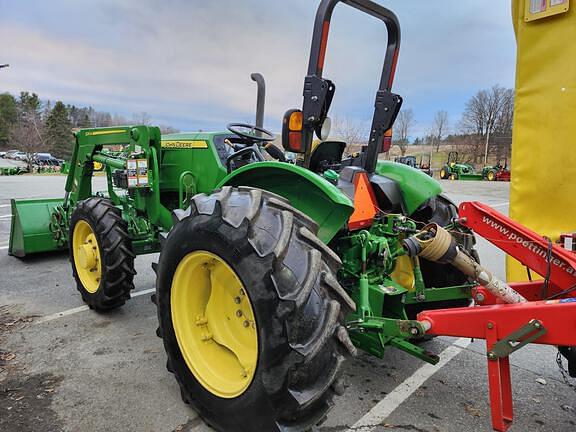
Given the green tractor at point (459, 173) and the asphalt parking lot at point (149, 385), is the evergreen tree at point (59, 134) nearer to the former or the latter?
the green tractor at point (459, 173)

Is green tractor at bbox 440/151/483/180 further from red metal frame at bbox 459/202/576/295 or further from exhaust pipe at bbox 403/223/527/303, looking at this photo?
exhaust pipe at bbox 403/223/527/303

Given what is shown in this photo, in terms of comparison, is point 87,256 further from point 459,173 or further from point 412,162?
point 459,173

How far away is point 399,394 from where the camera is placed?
2.65 meters

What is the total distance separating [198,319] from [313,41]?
1.76m

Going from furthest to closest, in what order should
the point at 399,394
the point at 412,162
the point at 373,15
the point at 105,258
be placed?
the point at 412,162, the point at 105,258, the point at 373,15, the point at 399,394

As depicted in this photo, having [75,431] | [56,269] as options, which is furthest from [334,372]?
[56,269]

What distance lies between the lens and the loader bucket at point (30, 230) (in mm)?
5391

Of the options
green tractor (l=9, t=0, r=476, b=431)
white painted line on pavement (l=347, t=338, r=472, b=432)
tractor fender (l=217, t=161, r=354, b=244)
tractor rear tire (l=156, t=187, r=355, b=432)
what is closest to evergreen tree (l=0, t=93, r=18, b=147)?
green tractor (l=9, t=0, r=476, b=431)

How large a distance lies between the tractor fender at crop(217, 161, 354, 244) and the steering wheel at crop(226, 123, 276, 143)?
95cm

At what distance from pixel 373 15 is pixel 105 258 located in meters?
2.80

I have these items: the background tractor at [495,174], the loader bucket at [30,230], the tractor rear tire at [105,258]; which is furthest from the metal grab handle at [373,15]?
the background tractor at [495,174]

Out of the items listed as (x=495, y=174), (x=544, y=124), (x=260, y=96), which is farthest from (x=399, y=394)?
(x=495, y=174)

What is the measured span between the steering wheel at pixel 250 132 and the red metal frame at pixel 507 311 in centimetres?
186

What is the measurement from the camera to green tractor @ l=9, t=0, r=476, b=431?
5.78 feet
